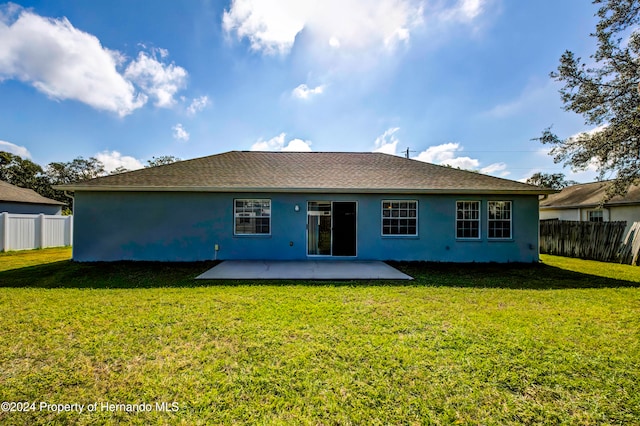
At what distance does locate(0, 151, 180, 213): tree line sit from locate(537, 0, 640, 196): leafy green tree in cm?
3606

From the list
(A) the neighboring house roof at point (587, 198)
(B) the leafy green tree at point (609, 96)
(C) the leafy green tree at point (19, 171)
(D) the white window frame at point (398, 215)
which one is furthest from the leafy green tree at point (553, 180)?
(C) the leafy green tree at point (19, 171)

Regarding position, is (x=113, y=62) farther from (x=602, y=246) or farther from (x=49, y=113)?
(x=602, y=246)

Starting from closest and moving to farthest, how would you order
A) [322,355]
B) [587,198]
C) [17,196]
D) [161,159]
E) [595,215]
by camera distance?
[322,355]
[595,215]
[587,198]
[17,196]
[161,159]

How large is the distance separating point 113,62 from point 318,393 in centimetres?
1442

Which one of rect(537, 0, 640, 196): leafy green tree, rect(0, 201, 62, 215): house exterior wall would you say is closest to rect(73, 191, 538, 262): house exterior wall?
rect(537, 0, 640, 196): leafy green tree

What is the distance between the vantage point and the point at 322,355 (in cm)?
322

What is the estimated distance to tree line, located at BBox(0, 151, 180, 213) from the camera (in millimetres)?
33347

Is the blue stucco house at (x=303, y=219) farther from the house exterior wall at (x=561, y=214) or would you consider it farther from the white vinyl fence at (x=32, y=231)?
the house exterior wall at (x=561, y=214)

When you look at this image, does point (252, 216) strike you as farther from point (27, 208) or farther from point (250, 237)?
point (27, 208)

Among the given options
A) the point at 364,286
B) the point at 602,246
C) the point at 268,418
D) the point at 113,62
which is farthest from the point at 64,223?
the point at 602,246

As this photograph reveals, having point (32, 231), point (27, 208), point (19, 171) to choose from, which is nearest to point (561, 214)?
point (32, 231)

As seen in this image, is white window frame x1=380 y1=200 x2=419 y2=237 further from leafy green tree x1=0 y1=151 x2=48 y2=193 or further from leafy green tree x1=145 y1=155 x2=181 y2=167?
leafy green tree x1=0 y1=151 x2=48 y2=193

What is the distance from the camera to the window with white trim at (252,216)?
966 cm

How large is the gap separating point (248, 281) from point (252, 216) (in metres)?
3.35
